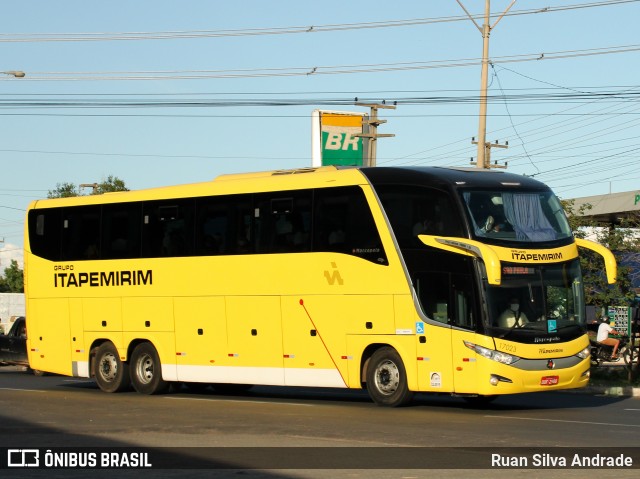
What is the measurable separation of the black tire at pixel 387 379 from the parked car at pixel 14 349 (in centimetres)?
1626

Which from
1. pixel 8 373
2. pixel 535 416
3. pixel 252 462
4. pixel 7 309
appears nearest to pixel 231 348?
pixel 535 416

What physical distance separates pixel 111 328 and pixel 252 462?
13.2 m

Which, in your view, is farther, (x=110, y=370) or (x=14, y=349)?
(x=14, y=349)

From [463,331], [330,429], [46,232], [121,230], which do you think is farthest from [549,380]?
[46,232]

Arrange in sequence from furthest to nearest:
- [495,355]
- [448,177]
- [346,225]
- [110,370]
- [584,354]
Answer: [110,370] < [346,225] < [584,354] < [448,177] < [495,355]

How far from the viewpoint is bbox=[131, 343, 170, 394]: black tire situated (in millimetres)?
24297

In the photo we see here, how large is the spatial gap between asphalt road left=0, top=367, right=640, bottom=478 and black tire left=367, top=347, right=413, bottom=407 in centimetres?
31

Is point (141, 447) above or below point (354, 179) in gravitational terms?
below

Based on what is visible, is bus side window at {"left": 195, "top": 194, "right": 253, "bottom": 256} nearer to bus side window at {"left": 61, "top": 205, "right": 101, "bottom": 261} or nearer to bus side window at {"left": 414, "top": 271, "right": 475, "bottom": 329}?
bus side window at {"left": 61, "top": 205, "right": 101, "bottom": 261}

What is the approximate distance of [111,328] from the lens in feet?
83.0

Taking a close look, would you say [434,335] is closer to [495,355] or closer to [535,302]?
[495,355]

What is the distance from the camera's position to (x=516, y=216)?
65.3 feet

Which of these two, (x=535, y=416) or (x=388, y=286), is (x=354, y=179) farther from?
(x=535, y=416)

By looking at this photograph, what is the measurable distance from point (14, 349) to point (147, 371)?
10912 mm
